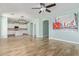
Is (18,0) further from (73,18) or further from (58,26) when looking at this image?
(58,26)

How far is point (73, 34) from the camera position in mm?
7879

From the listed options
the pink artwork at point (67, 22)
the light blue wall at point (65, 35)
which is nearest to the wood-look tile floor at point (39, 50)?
the light blue wall at point (65, 35)

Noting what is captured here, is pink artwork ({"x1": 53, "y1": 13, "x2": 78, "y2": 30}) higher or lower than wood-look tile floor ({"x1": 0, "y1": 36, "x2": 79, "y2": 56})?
higher

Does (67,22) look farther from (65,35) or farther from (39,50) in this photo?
(39,50)

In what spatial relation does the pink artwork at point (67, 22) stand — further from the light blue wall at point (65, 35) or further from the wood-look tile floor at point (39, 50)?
the wood-look tile floor at point (39, 50)

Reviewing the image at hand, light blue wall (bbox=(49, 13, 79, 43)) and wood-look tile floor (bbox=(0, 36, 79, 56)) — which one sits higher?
light blue wall (bbox=(49, 13, 79, 43))

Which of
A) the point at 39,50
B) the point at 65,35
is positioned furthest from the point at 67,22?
the point at 39,50

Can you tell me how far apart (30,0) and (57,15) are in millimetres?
6444

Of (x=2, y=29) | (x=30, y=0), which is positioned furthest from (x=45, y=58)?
(x=2, y=29)

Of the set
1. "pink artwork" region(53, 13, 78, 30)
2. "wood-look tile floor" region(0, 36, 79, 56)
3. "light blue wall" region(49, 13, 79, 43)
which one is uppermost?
"pink artwork" region(53, 13, 78, 30)

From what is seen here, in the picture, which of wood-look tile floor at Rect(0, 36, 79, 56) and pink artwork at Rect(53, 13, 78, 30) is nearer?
wood-look tile floor at Rect(0, 36, 79, 56)

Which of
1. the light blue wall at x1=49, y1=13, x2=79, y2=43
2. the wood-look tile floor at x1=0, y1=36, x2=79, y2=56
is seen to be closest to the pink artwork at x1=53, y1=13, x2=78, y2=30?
the light blue wall at x1=49, y1=13, x2=79, y2=43

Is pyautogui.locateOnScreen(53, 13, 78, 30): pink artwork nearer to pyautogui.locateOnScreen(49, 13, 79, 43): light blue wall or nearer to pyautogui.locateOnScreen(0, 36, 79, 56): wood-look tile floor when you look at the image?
pyautogui.locateOnScreen(49, 13, 79, 43): light blue wall

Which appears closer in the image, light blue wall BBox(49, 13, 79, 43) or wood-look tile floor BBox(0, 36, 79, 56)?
wood-look tile floor BBox(0, 36, 79, 56)
